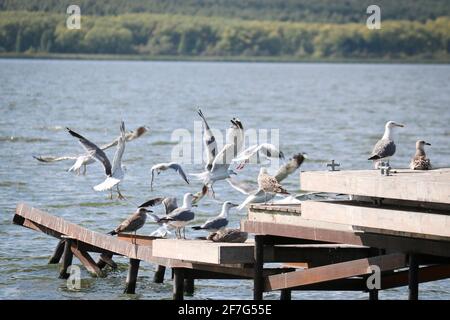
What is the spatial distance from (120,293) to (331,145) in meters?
27.9

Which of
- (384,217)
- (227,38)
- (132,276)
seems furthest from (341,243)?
(227,38)

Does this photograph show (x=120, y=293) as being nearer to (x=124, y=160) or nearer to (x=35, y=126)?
(x=124, y=160)

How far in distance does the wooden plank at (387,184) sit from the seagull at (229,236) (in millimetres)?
1124

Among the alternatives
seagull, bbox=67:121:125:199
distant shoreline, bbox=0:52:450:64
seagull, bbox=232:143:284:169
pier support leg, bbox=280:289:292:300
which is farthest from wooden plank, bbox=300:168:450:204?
distant shoreline, bbox=0:52:450:64

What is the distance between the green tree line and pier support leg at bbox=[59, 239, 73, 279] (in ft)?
459

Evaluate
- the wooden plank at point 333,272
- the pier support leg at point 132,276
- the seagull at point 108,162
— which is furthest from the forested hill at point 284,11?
the wooden plank at point 333,272

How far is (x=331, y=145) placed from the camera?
155 feet

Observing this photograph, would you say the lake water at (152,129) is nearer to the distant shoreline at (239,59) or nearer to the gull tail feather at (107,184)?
the gull tail feather at (107,184)

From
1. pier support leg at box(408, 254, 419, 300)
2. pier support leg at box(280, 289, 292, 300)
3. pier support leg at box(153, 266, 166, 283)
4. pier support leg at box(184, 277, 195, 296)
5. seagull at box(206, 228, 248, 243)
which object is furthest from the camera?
pier support leg at box(153, 266, 166, 283)

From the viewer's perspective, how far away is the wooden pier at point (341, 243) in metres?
15.5

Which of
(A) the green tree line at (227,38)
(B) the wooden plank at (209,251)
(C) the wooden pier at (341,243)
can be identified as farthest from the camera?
(A) the green tree line at (227,38)

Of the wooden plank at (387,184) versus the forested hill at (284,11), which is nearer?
the wooden plank at (387,184)

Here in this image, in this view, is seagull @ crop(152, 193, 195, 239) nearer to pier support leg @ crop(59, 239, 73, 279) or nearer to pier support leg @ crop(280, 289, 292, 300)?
pier support leg @ crop(280, 289, 292, 300)

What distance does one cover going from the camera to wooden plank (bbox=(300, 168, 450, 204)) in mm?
15211
